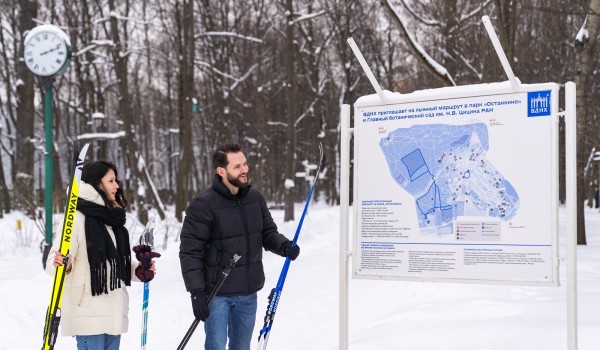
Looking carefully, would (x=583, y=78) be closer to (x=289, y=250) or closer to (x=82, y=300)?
(x=289, y=250)

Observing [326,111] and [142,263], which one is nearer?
[142,263]

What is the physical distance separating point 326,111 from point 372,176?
33.4 meters

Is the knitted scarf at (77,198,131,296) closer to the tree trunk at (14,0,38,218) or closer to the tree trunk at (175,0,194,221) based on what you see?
the tree trunk at (14,0,38,218)

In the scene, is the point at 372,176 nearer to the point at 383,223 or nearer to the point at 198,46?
the point at 383,223

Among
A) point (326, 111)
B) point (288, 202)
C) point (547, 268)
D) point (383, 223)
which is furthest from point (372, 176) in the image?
point (326, 111)

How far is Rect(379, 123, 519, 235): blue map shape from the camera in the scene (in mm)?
4121

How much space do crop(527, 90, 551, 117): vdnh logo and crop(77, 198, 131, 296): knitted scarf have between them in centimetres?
271

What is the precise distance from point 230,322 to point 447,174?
1785mm

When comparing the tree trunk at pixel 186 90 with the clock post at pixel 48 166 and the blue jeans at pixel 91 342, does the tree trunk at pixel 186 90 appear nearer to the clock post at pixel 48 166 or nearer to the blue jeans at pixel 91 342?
the clock post at pixel 48 166

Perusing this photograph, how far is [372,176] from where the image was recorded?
456 centimetres

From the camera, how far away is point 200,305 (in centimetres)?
385

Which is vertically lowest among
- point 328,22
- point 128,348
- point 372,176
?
point 128,348

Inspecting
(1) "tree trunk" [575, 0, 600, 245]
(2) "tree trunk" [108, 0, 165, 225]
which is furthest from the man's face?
(2) "tree trunk" [108, 0, 165, 225]

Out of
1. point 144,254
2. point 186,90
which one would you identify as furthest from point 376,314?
point 186,90
